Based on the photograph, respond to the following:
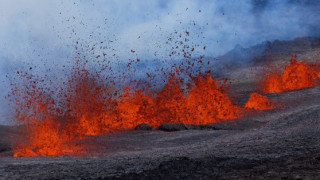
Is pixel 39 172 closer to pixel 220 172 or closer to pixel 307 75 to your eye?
pixel 220 172

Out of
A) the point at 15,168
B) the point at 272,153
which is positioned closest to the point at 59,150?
the point at 15,168

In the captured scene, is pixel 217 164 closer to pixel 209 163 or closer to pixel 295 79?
pixel 209 163

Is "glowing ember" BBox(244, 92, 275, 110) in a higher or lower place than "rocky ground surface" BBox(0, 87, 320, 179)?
higher

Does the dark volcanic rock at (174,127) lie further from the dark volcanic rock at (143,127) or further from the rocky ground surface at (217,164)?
the rocky ground surface at (217,164)

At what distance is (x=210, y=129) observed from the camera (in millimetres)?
15789

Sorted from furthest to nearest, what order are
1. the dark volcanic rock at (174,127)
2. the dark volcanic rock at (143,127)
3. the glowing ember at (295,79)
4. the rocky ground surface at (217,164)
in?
1. the glowing ember at (295,79)
2. the dark volcanic rock at (143,127)
3. the dark volcanic rock at (174,127)
4. the rocky ground surface at (217,164)

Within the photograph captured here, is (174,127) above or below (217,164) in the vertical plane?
above

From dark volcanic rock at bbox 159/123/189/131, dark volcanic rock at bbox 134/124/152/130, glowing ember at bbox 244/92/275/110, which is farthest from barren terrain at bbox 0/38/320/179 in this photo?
glowing ember at bbox 244/92/275/110

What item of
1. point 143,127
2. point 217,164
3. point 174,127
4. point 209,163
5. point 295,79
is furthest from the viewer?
point 295,79

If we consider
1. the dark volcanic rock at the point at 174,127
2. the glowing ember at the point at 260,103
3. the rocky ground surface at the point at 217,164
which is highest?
the glowing ember at the point at 260,103

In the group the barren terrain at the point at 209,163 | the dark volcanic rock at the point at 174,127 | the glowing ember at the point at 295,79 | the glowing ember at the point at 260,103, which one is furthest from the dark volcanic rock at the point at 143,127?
the glowing ember at the point at 295,79

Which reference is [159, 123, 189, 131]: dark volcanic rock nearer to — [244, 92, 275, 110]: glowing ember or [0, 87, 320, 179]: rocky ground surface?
[0, 87, 320, 179]: rocky ground surface

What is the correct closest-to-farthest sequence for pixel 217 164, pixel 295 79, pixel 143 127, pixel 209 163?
pixel 217 164 < pixel 209 163 < pixel 143 127 < pixel 295 79

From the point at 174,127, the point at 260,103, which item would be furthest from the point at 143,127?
the point at 260,103
